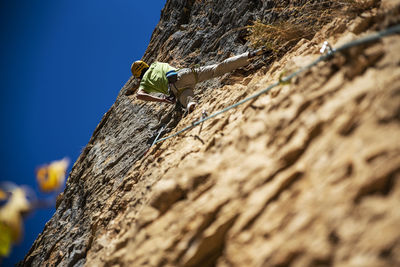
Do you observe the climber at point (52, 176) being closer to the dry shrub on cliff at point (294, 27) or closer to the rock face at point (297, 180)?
the rock face at point (297, 180)

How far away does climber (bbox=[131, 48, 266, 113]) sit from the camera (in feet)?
12.2

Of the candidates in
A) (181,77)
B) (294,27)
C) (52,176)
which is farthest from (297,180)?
(181,77)

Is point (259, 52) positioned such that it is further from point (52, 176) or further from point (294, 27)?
point (52, 176)

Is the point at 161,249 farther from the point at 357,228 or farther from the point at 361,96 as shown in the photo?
the point at 361,96

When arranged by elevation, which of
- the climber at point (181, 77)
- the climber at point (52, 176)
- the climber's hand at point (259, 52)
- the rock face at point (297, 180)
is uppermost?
the climber at point (181, 77)

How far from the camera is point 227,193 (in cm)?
158

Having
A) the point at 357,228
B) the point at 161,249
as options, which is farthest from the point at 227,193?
the point at 357,228

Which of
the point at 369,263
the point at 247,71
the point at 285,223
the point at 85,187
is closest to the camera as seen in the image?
the point at 369,263

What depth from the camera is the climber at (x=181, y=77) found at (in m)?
3.71

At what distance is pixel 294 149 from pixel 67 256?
4.46 m

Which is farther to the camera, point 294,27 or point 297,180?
point 294,27

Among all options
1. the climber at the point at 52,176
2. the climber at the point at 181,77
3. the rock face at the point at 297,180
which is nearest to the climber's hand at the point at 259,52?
the climber at the point at 181,77

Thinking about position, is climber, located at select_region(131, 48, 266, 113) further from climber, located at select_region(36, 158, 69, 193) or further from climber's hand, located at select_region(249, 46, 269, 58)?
climber, located at select_region(36, 158, 69, 193)

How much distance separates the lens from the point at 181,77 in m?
3.88
